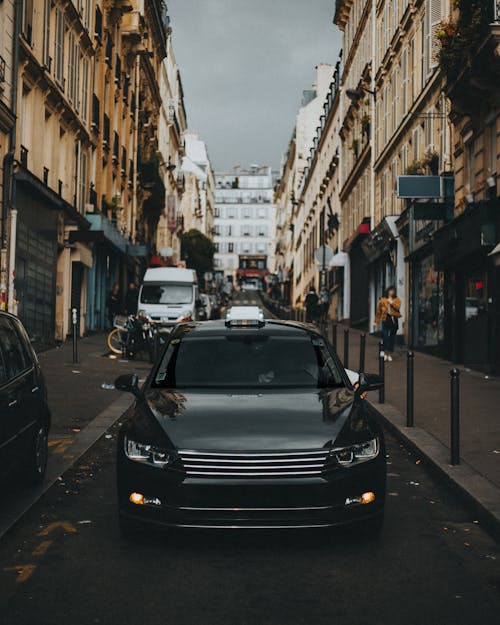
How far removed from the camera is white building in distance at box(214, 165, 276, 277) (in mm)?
147750

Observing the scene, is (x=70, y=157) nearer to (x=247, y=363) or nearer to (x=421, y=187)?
(x=421, y=187)

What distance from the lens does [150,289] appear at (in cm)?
2602

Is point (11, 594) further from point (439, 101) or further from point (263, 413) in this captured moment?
point (439, 101)

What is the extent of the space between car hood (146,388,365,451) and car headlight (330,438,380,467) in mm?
79

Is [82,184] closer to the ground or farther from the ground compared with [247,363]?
farther from the ground

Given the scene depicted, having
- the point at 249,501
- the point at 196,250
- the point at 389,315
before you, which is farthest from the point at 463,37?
the point at 196,250

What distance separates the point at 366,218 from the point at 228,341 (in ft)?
92.3

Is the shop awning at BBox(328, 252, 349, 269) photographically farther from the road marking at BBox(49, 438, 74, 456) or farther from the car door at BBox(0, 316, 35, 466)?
the car door at BBox(0, 316, 35, 466)

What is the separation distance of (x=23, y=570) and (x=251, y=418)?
1596mm

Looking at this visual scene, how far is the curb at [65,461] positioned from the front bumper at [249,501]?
1.10 meters

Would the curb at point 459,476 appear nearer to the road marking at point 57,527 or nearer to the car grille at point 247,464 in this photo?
the car grille at point 247,464

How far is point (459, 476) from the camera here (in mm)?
7027

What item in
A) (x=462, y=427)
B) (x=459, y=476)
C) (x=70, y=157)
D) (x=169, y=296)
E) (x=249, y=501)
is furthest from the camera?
(x=70, y=157)

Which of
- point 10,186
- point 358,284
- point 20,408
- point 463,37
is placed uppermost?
point 463,37
